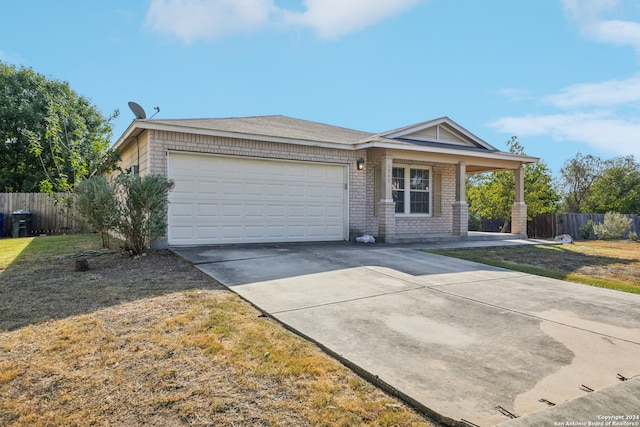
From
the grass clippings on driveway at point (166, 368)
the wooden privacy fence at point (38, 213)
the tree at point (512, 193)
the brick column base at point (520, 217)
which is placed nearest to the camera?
the grass clippings on driveway at point (166, 368)

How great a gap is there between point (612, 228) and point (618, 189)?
1733 centimetres

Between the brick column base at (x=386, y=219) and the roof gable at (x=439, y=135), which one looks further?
the roof gable at (x=439, y=135)

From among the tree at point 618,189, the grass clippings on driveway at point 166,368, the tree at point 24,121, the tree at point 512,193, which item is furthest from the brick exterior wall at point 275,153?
the tree at point 618,189

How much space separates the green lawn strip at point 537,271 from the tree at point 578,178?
3197 cm

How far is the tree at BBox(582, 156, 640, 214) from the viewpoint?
1188 inches

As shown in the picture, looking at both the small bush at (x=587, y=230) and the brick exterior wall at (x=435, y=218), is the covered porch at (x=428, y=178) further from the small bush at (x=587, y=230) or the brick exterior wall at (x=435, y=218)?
the small bush at (x=587, y=230)

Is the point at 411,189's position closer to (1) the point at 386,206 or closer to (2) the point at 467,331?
(1) the point at 386,206

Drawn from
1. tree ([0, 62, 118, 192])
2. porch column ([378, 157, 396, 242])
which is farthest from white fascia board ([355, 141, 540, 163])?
tree ([0, 62, 118, 192])

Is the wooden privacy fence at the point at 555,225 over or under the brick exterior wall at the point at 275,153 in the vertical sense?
under

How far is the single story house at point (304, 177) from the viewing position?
9125mm

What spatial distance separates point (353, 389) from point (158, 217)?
628 cm

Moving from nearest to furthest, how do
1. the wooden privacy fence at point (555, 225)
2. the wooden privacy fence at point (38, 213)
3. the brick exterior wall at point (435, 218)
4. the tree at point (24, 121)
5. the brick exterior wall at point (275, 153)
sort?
the brick exterior wall at point (275, 153), the brick exterior wall at point (435, 218), the wooden privacy fence at point (38, 213), the wooden privacy fence at point (555, 225), the tree at point (24, 121)

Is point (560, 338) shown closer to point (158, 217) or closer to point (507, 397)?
point (507, 397)

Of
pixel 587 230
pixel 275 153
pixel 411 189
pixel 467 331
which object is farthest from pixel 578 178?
pixel 467 331
